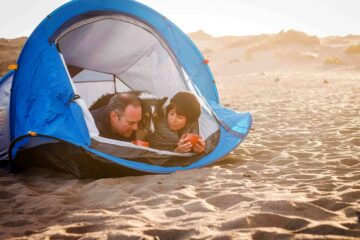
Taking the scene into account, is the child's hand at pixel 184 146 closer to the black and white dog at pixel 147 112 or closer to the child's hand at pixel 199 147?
the child's hand at pixel 199 147

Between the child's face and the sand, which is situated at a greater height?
the child's face

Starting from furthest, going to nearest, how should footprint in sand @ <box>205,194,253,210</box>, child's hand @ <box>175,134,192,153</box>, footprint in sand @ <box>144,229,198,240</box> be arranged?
1. child's hand @ <box>175,134,192,153</box>
2. footprint in sand @ <box>205,194,253,210</box>
3. footprint in sand @ <box>144,229,198,240</box>

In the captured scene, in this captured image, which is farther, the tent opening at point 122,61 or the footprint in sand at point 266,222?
the tent opening at point 122,61

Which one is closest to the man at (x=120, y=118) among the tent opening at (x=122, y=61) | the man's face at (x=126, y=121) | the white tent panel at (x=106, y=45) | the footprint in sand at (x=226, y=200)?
the man's face at (x=126, y=121)

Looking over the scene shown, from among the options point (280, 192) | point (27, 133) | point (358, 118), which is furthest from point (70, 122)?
point (358, 118)

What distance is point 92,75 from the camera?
4.80 metres

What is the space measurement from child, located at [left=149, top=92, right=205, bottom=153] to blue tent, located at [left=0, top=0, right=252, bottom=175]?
0.70ft

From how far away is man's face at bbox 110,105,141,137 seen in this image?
3154 mm

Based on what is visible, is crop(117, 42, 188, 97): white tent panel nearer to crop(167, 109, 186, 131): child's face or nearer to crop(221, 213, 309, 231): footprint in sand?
crop(167, 109, 186, 131): child's face

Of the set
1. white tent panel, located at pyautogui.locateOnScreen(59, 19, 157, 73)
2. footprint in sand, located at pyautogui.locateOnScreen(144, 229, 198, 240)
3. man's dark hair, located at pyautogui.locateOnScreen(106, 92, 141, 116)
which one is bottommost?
footprint in sand, located at pyautogui.locateOnScreen(144, 229, 198, 240)

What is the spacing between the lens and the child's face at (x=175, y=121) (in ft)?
10.9

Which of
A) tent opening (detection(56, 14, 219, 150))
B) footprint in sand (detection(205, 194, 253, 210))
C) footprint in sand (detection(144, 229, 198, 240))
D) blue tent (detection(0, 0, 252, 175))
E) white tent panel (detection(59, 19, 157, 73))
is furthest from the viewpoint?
white tent panel (detection(59, 19, 157, 73))

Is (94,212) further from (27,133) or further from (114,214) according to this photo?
(27,133)

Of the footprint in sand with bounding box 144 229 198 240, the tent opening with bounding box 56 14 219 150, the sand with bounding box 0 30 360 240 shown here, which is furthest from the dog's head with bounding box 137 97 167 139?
the footprint in sand with bounding box 144 229 198 240
